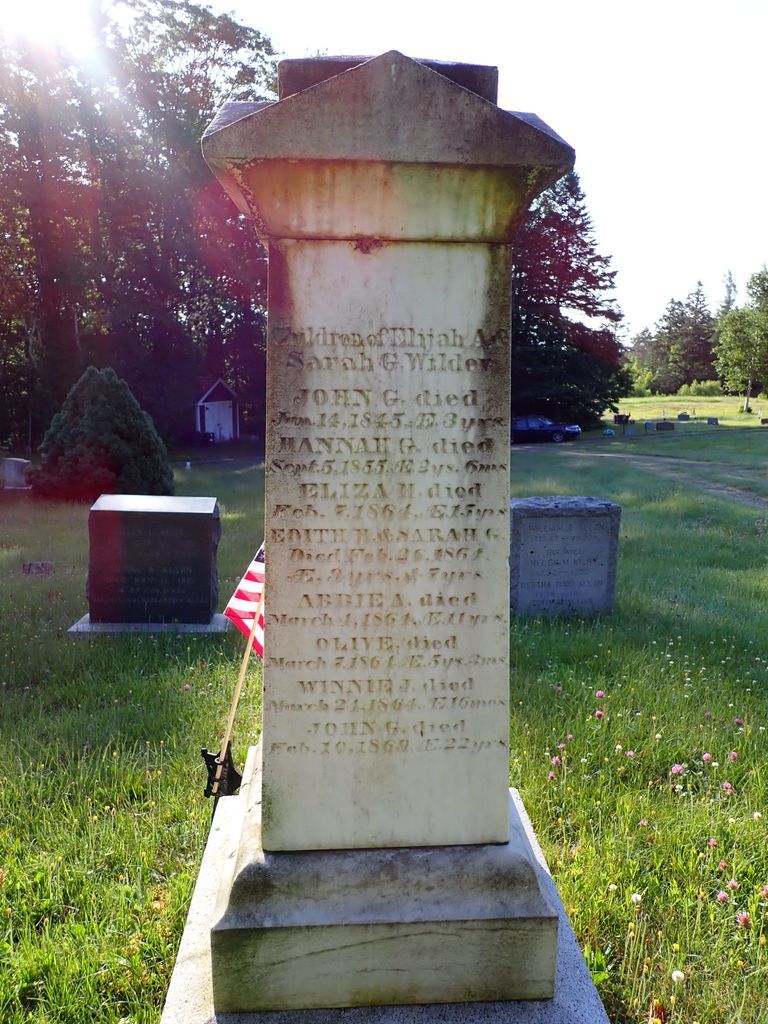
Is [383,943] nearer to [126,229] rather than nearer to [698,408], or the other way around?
[126,229]

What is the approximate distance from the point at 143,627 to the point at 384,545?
15.5ft

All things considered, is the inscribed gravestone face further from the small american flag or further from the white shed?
the white shed

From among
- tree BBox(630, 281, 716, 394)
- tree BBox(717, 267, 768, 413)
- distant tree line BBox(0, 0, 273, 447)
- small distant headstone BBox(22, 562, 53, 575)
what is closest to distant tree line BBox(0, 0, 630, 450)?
distant tree line BBox(0, 0, 273, 447)

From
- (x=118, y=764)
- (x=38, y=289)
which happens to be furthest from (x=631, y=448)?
(x=118, y=764)

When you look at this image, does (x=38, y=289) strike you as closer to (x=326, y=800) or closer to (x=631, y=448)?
(x=631, y=448)

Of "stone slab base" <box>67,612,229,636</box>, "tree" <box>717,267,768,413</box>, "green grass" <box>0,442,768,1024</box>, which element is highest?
"tree" <box>717,267,768,413</box>

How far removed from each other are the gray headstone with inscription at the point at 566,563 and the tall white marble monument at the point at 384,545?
453 centimetres

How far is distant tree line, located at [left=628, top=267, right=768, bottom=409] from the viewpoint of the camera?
4447 cm

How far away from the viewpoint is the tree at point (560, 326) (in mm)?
33938

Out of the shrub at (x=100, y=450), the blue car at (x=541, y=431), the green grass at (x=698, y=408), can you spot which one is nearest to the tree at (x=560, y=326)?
the blue car at (x=541, y=431)

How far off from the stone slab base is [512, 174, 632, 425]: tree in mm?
27956

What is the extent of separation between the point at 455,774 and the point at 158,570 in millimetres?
4709

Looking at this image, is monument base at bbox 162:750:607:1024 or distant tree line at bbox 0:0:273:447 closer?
monument base at bbox 162:750:607:1024

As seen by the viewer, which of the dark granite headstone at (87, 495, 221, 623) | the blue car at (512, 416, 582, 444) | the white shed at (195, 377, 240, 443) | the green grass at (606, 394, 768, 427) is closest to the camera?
the dark granite headstone at (87, 495, 221, 623)
